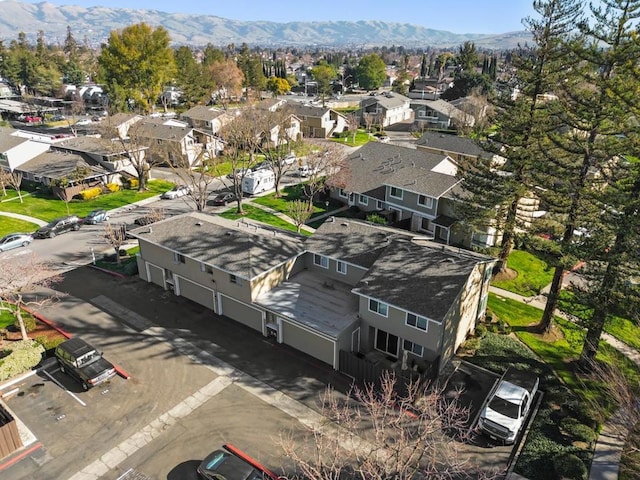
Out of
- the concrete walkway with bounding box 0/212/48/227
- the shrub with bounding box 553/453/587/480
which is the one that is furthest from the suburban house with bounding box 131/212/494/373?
the concrete walkway with bounding box 0/212/48/227

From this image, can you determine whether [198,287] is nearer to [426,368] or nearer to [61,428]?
[61,428]

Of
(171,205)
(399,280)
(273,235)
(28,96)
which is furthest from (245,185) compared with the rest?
(28,96)

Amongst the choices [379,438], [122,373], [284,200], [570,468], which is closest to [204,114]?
[284,200]

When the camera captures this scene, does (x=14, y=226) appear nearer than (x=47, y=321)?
No

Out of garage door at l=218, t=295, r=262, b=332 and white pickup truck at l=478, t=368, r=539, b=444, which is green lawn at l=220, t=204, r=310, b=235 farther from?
white pickup truck at l=478, t=368, r=539, b=444

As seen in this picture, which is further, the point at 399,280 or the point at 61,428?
the point at 399,280

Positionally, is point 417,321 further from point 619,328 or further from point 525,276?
point 525,276
